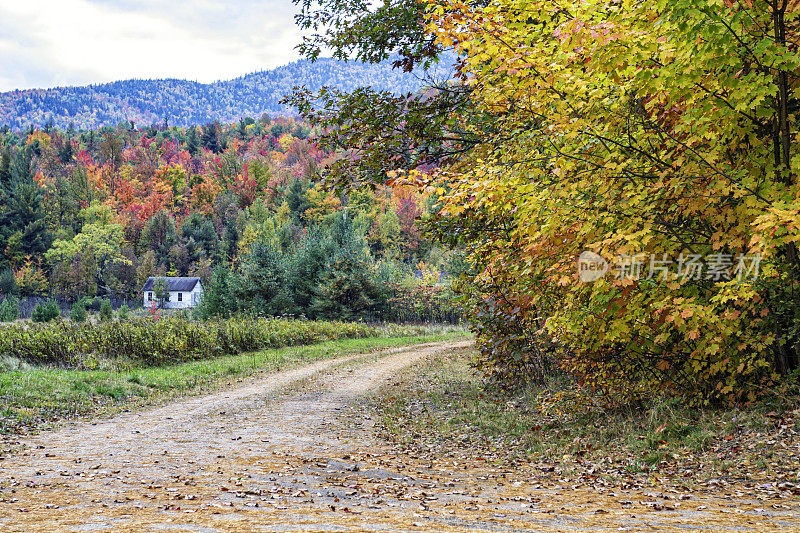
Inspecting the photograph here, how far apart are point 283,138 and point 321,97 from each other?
108525 mm

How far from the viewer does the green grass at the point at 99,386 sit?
8.40m

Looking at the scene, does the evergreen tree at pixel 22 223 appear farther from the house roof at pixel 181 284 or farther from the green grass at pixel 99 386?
the green grass at pixel 99 386

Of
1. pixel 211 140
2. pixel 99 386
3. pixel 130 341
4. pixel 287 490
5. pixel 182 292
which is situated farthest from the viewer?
pixel 211 140

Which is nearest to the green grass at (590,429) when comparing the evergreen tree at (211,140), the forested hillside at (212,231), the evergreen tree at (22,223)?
the forested hillside at (212,231)

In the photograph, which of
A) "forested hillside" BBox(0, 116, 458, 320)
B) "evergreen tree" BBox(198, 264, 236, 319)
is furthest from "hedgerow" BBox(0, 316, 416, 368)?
"evergreen tree" BBox(198, 264, 236, 319)

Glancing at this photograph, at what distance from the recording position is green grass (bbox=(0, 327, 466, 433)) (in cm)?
840

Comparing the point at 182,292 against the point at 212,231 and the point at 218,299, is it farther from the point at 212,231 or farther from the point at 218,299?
the point at 218,299

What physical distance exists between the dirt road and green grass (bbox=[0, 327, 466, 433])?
1.04 metres

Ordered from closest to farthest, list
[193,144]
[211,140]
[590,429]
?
[590,429] → [193,144] → [211,140]

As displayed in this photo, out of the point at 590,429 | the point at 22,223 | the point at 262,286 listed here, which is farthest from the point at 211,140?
the point at 590,429

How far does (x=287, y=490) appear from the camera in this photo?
464cm

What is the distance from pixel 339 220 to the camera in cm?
3884

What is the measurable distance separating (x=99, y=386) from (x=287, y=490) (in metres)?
7.11

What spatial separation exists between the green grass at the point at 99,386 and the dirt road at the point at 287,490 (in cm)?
104
